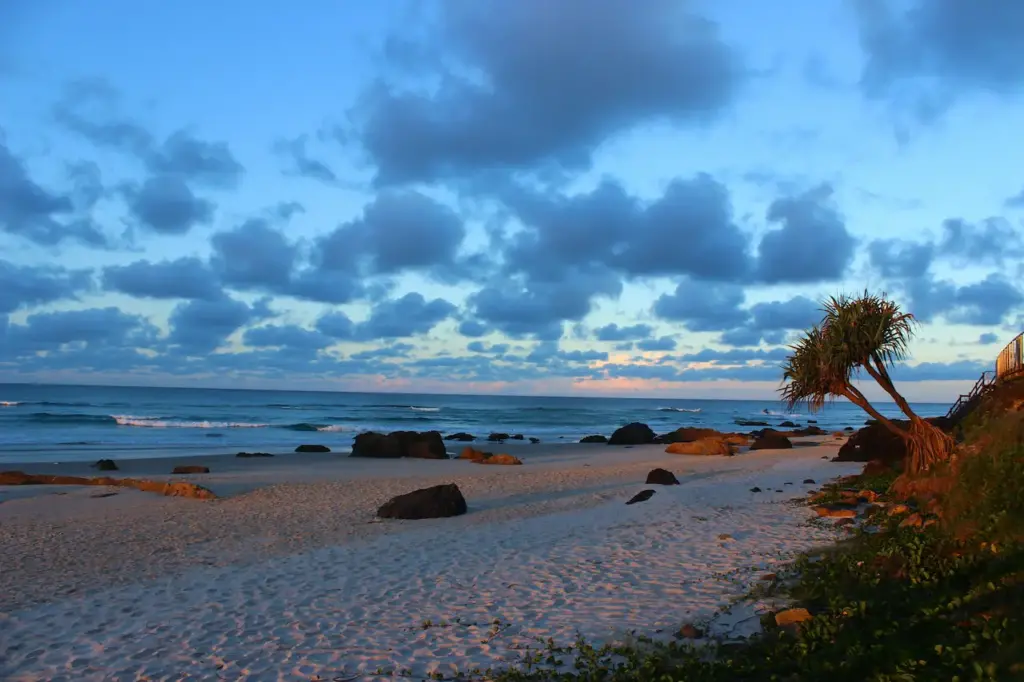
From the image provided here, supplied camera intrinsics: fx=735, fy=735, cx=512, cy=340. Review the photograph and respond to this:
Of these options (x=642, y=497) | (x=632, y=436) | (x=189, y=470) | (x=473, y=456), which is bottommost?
(x=473, y=456)

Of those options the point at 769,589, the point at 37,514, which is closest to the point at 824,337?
the point at 769,589

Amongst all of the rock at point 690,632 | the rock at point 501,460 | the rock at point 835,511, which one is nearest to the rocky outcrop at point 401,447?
the rock at point 501,460

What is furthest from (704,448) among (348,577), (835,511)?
(348,577)

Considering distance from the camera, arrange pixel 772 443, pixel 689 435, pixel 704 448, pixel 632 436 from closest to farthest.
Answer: pixel 704 448, pixel 772 443, pixel 689 435, pixel 632 436

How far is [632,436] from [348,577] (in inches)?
1448

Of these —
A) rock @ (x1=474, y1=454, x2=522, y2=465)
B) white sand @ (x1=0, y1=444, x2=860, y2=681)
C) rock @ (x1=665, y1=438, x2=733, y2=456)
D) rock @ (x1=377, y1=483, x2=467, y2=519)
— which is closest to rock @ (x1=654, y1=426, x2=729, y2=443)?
rock @ (x1=665, y1=438, x2=733, y2=456)

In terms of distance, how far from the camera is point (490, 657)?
7.30m

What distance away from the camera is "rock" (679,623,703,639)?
24.7 feet

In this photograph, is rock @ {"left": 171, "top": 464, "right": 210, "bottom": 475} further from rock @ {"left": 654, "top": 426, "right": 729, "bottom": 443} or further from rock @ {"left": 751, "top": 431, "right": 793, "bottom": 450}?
rock @ {"left": 654, "top": 426, "right": 729, "bottom": 443}

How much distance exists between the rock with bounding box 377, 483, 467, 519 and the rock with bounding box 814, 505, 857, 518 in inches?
309

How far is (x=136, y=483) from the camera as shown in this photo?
22.0 m

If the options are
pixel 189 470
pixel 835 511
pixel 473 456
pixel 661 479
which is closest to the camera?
pixel 835 511

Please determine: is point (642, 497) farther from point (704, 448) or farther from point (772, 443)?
point (772, 443)

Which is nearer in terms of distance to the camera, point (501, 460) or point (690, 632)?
point (690, 632)
